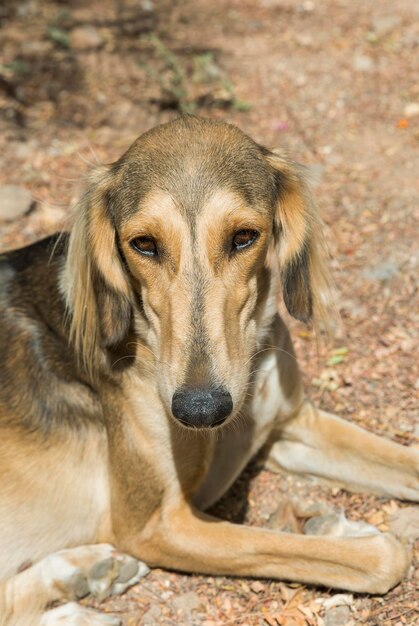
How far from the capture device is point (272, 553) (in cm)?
408

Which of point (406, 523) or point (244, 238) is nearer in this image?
point (244, 238)

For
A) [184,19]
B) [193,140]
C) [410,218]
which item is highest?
[184,19]

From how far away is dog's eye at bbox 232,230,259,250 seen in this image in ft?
12.0

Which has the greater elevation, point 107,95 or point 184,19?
point 184,19

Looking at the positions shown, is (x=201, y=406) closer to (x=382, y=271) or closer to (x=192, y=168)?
(x=192, y=168)

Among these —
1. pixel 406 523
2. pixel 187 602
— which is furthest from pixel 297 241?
pixel 187 602

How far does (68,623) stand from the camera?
4250mm

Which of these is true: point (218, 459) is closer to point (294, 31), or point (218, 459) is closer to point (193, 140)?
point (193, 140)

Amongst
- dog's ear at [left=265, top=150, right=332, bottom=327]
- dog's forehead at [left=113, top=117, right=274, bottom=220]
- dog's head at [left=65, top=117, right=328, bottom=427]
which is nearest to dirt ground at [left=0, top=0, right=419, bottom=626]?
dog's ear at [left=265, top=150, right=332, bottom=327]

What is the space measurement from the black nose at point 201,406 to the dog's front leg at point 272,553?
1062 millimetres

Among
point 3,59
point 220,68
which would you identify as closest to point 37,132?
point 3,59

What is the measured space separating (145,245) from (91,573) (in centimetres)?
184

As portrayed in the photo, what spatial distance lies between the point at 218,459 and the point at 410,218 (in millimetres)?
2904

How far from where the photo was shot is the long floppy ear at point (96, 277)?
13.1ft
